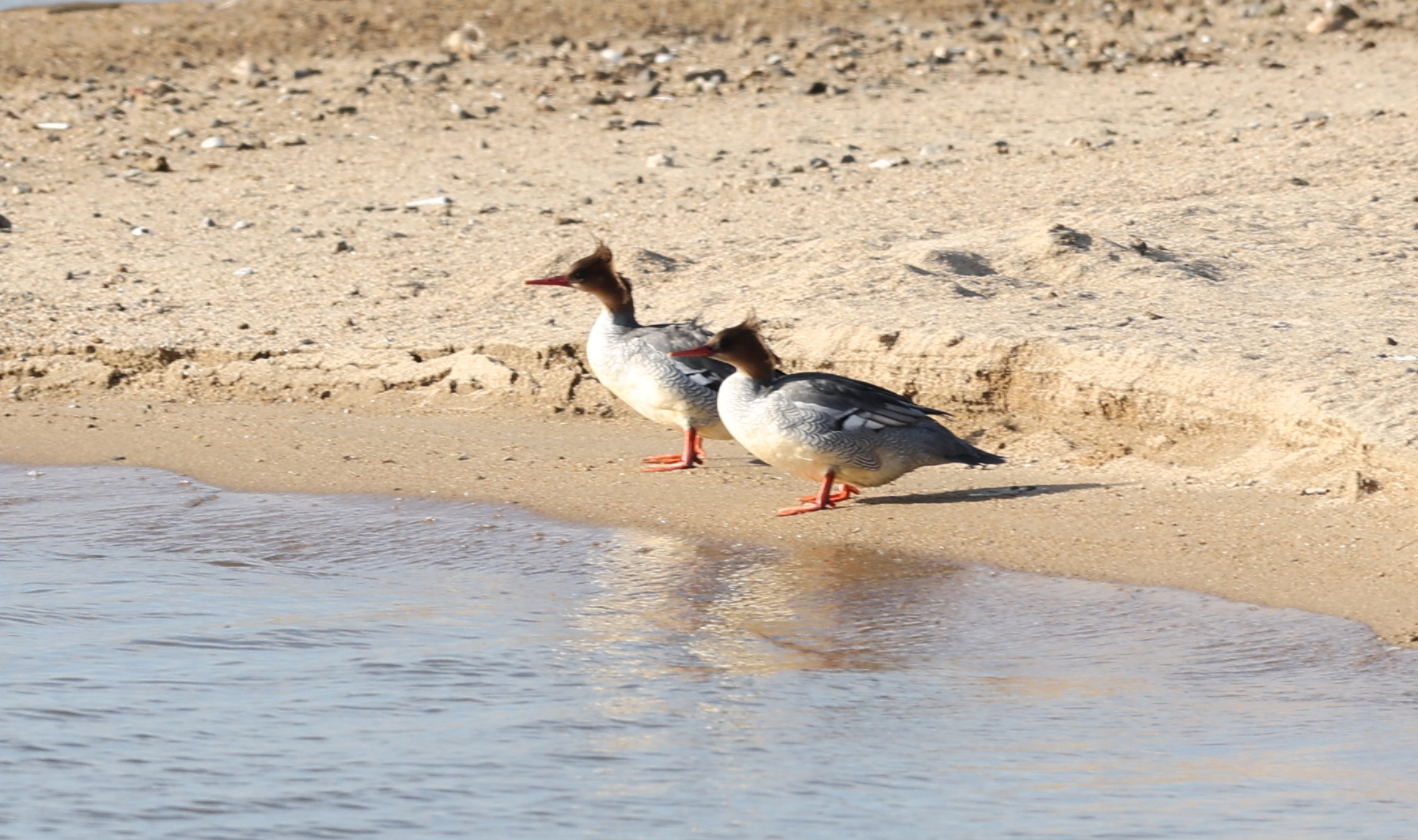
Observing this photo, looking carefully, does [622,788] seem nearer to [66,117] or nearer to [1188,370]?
[1188,370]

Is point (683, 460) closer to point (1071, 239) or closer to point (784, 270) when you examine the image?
point (784, 270)

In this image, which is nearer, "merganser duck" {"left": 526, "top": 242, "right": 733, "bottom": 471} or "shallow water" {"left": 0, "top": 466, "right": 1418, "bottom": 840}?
"shallow water" {"left": 0, "top": 466, "right": 1418, "bottom": 840}

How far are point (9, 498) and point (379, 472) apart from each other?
4.53 feet

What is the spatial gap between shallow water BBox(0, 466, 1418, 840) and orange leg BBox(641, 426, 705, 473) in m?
0.89

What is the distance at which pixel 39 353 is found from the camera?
908 cm

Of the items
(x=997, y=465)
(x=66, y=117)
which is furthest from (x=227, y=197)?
(x=997, y=465)

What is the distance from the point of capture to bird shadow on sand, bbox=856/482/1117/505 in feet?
23.4

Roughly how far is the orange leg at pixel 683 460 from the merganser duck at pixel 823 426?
0.60 meters

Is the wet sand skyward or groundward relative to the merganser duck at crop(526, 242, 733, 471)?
groundward

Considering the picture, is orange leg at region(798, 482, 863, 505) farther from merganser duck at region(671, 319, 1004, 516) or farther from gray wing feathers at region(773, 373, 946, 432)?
gray wing feathers at region(773, 373, 946, 432)

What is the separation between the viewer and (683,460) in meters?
7.74

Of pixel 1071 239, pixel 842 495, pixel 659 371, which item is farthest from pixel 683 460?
pixel 1071 239

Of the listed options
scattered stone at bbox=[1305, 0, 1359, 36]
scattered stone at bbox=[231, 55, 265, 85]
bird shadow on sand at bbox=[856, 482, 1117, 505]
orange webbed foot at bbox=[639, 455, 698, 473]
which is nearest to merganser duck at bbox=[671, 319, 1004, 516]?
bird shadow on sand at bbox=[856, 482, 1117, 505]

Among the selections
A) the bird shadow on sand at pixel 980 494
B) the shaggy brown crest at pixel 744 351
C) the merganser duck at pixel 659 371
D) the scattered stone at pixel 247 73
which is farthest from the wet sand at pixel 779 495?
the scattered stone at pixel 247 73
